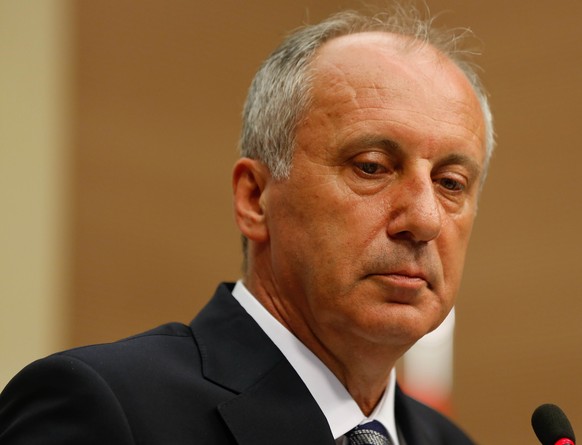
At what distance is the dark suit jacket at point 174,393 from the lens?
2.17 m

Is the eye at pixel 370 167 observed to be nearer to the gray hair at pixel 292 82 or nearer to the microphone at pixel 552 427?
the gray hair at pixel 292 82

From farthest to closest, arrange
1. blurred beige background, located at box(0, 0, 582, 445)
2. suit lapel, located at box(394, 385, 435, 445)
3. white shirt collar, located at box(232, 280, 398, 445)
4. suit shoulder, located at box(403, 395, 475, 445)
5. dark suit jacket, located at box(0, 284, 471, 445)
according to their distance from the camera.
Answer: blurred beige background, located at box(0, 0, 582, 445) < suit shoulder, located at box(403, 395, 475, 445) < suit lapel, located at box(394, 385, 435, 445) < white shirt collar, located at box(232, 280, 398, 445) < dark suit jacket, located at box(0, 284, 471, 445)

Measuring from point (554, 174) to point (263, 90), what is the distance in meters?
3.69

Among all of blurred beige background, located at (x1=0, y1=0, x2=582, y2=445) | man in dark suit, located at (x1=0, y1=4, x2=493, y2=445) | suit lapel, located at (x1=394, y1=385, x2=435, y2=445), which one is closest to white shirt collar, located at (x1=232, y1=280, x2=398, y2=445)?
man in dark suit, located at (x1=0, y1=4, x2=493, y2=445)

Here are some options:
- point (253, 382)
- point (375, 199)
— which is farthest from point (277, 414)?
point (375, 199)

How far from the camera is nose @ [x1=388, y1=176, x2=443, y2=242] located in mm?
2463

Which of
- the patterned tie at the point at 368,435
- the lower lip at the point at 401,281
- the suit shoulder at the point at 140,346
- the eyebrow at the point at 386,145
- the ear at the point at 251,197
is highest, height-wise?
the eyebrow at the point at 386,145

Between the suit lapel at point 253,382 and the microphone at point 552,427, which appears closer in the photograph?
the microphone at point 552,427

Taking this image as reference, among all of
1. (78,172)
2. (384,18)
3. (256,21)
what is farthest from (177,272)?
(384,18)

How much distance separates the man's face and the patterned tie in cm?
24

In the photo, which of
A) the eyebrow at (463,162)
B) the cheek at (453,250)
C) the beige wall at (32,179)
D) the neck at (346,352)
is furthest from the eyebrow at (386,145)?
the beige wall at (32,179)

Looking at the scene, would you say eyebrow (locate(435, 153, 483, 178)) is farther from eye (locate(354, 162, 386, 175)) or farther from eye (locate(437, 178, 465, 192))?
eye (locate(354, 162, 386, 175))

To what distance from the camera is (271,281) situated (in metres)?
2.72

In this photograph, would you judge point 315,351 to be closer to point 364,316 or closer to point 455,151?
point 364,316
